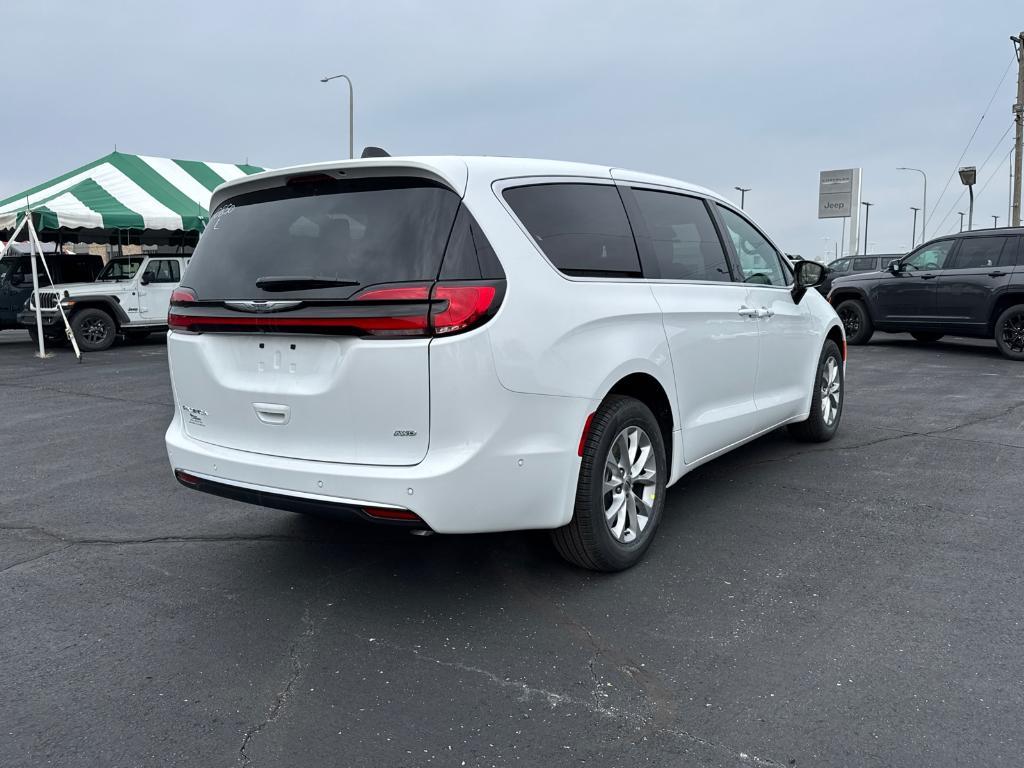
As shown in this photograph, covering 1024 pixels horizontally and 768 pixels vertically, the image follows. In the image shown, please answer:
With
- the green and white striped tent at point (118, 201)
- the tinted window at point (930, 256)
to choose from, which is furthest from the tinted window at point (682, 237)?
the green and white striped tent at point (118, 201)

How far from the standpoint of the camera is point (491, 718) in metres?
2.62

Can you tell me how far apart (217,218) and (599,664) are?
253 centimetres

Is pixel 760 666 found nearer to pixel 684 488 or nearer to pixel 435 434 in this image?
pixel 435 434

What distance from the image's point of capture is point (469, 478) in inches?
117

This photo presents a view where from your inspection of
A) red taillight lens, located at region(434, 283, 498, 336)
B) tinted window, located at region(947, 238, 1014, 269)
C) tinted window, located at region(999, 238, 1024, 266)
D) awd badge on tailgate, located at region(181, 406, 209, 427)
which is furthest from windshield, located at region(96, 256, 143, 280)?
tinted window, located at region(999, 238, 1024, 266)

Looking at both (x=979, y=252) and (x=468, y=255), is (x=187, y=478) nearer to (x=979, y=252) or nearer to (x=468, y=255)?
(x=468, y=255)

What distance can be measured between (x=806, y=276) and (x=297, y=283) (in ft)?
12.3

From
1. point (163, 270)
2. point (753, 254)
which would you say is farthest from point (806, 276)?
point (163, 270)

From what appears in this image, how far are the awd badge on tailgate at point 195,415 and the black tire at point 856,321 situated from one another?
12.8 metres

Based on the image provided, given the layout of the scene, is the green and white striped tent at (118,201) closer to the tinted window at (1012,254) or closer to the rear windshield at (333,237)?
the rear windshield at (333,237)

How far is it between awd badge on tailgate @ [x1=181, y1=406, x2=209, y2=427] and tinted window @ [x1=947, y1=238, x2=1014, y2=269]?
40.1 ft

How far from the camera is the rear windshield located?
3.05m

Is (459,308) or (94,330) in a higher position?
(459,308)

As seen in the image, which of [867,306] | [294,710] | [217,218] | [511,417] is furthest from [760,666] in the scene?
[867,306]
